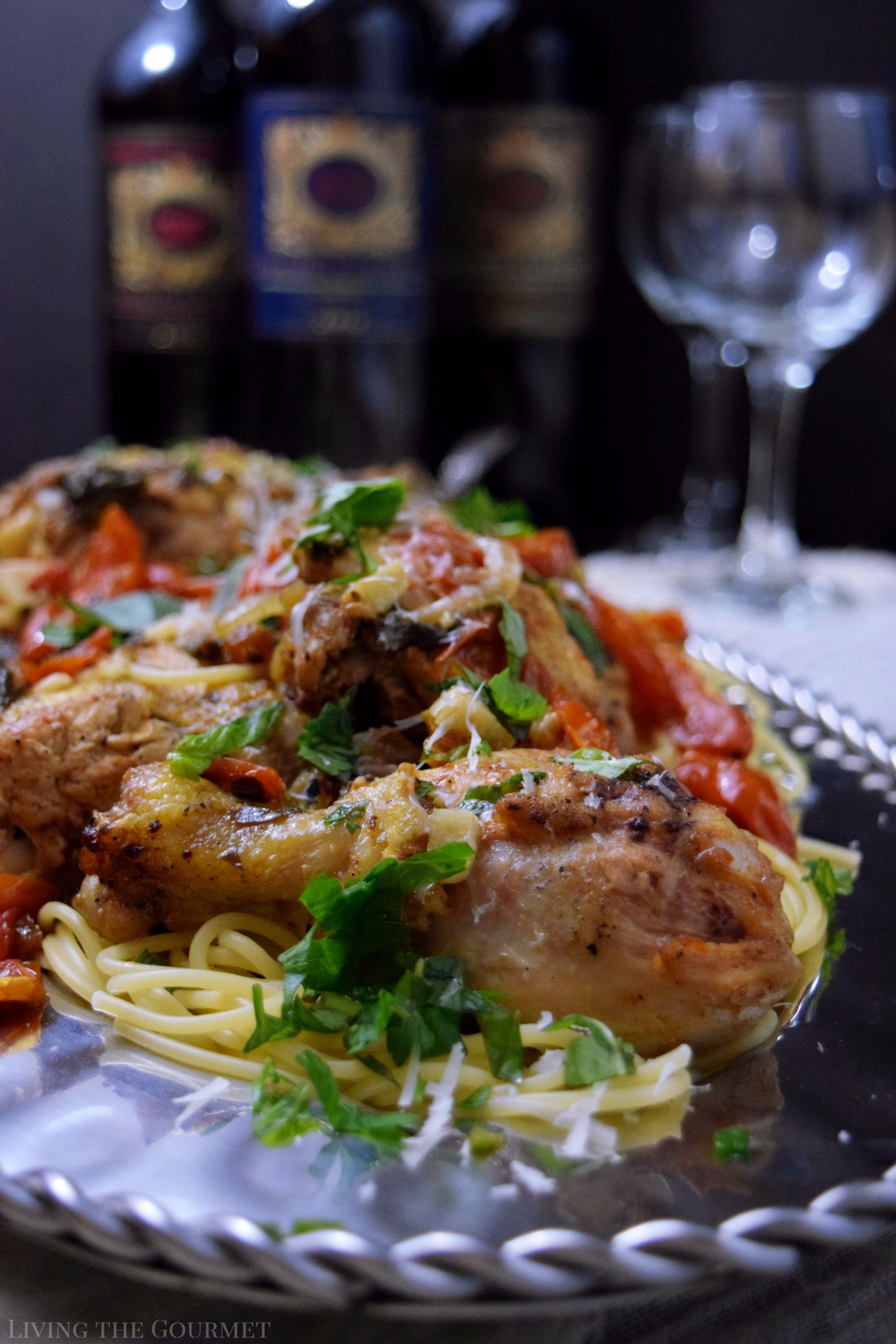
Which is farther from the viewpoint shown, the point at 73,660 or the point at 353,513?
the point at 73,660

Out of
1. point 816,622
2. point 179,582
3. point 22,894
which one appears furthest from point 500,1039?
point 816,622

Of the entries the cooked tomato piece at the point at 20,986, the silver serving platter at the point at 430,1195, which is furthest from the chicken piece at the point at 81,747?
the silver serving platter at the point at 430,1195

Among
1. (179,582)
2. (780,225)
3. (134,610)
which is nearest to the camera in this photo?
(134,610)

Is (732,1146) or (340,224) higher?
(340,224)

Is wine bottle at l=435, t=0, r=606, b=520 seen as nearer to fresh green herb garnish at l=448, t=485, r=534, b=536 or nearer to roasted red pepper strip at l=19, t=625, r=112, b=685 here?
fresh green herb garnish at l=448, t=485, r=534, b=536

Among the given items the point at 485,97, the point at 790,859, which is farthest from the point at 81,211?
the point at 790,859

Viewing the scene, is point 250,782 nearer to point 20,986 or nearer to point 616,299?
point 20,986

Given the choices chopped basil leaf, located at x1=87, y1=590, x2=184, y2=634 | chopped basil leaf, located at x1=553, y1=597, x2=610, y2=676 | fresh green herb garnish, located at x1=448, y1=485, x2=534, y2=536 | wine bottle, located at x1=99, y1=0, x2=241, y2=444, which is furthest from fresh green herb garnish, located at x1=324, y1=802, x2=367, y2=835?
wine bottle, located at x1=99, y1=0, x2=241, y2=444
